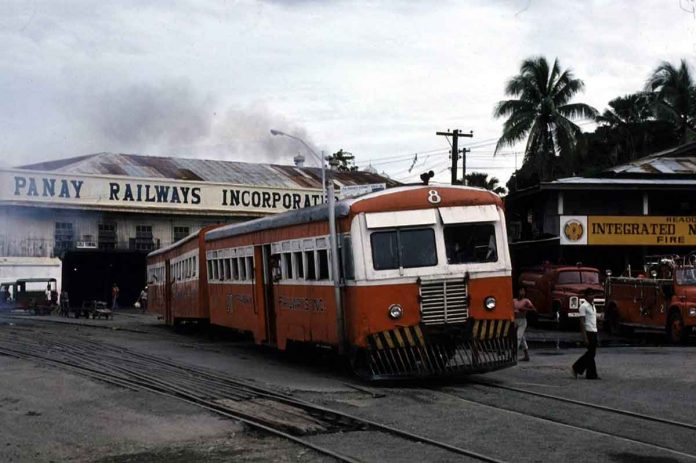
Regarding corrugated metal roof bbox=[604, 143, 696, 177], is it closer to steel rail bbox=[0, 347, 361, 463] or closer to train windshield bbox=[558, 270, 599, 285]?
train windshield bbox=[558, 270, 599, 285]

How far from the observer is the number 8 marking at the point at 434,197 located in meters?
14.2

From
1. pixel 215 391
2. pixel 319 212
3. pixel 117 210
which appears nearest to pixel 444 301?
pixel 319 212

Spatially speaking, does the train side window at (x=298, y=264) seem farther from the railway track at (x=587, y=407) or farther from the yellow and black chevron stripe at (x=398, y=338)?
the railway track at (x=587, y=407)

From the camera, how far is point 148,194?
51.2 m

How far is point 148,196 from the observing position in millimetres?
51188

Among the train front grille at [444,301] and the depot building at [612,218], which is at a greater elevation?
the depot building at [612,218]

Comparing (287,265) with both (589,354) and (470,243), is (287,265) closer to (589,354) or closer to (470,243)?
(470,243)

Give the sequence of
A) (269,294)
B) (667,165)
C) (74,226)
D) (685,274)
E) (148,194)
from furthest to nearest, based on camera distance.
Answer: (148,194) < (74,226) < (667,165) < (685,274) < (269,294)

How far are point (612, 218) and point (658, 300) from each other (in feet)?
37.7

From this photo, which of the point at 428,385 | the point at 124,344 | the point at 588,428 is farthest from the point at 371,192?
the point at 124,344

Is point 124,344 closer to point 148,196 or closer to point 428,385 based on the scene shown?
point 428,385

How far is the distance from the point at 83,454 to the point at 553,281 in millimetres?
22939

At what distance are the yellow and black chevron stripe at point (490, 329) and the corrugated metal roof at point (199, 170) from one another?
38.1m

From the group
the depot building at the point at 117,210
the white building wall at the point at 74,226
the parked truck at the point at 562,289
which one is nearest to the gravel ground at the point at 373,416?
the parked truck at the point at 562,289
